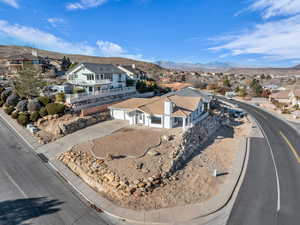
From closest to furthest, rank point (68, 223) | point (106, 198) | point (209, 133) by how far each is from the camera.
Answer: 1. point (68, 223)
2. point (106, 198)
3. point (209, 133)

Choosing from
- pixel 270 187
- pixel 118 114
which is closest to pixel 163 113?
pixel 118 114

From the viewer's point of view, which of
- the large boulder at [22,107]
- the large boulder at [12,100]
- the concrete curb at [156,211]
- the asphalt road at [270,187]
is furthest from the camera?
the large boulder at [12,100]

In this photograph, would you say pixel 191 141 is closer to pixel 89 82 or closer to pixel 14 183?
pixel 14 183

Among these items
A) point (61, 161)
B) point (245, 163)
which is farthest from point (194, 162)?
point (61, 161)

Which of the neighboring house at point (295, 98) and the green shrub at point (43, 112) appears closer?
the green shrub at point (43, 112)

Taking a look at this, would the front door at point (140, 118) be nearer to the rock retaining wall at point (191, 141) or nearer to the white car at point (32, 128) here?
the rock retaining wall at point (191, 141)

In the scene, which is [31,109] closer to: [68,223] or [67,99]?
[67,99]

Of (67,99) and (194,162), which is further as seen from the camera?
(67,99)

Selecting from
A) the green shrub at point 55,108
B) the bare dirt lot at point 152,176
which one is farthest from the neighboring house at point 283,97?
the green shrub at point 55,108
